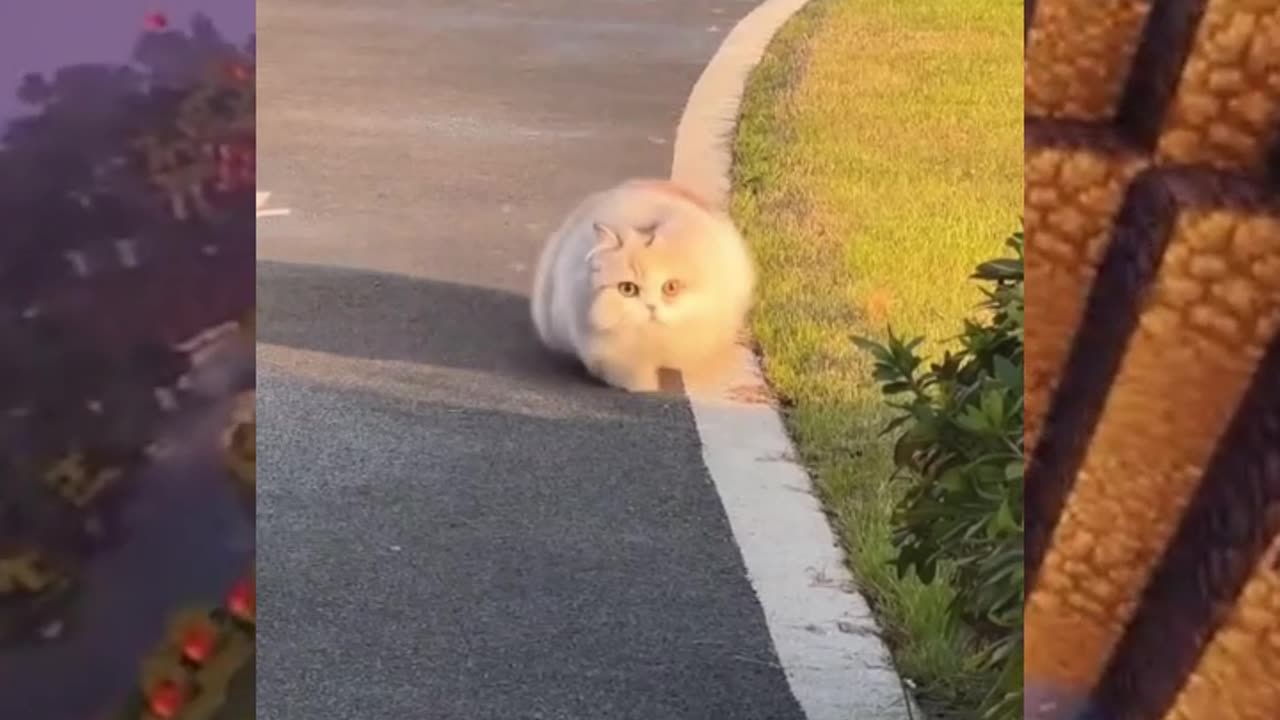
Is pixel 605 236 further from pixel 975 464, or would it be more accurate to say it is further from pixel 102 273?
pixel 102 273

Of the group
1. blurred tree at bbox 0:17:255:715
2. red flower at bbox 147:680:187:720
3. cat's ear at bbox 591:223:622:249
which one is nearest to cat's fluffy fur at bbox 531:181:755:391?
cat's ear at bbox 591:223:622:249

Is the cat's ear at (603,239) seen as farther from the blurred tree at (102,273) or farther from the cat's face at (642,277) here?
the blurred tree at (102,273)

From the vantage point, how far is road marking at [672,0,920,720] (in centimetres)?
157

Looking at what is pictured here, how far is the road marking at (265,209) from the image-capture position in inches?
54.8

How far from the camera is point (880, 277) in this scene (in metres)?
1.59

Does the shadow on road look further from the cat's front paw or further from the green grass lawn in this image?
the green grass lawn

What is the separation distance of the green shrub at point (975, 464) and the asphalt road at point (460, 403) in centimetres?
21

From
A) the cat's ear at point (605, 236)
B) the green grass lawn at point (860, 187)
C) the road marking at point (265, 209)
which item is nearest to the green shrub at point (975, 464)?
the green grass lawn at point (860, 187)

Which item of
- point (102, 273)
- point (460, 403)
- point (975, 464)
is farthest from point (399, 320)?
point (975, 464)

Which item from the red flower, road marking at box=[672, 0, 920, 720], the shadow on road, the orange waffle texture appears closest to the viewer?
the orange waffle texture

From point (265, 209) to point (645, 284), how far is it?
43 centimetres

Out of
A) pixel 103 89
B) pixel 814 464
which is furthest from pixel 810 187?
pixel 103 89

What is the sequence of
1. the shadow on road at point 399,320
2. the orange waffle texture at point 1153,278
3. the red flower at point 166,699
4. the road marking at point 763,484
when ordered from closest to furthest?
the orange waffle texture at point 1153,278
the red flower at point 166,699
the shadow on road at point 399,320
the road marking at point 763,484

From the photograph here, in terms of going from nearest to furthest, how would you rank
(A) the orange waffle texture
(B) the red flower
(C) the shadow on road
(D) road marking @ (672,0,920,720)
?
(A) the orange waffle texture < (B) the red flower < (C) the shadow on road < (D) road marking @ (672,0,920,720)
